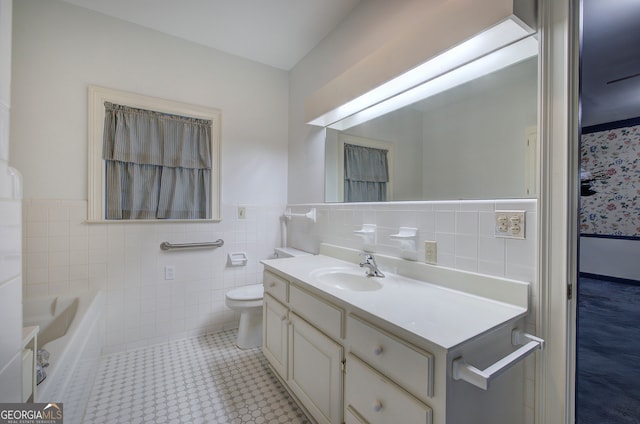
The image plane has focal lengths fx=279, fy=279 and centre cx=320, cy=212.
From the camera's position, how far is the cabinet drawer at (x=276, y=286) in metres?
1.69

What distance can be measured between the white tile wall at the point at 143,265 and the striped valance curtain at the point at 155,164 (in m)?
0.15

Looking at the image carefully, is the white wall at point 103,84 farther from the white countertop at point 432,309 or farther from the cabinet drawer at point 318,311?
the white countertop at point 432,309

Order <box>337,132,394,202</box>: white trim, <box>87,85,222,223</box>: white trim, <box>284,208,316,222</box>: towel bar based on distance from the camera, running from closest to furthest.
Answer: <box>337,132,394,202</box>: white trim
<box>87,85,222,223</box>: white trim
<box>284,208,316,222</box>: towel bar

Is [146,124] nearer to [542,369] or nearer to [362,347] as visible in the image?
[362,347]

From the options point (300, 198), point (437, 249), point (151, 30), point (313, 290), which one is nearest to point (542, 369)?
point (437, 249)

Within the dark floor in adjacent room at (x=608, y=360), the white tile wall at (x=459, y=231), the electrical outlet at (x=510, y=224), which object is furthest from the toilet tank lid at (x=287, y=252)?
the dark floor in adjacent room at (x=608, y=360)

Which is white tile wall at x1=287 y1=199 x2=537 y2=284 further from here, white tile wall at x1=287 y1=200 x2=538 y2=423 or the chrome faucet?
the chrome faucet

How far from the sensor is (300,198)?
2.74 meters

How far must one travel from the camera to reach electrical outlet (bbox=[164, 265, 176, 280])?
2.39 m

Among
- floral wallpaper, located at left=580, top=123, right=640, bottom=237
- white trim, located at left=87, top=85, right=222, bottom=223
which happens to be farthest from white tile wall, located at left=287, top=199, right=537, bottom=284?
floral wallpaper, located at left=580, top=123, right=640, bottom=237

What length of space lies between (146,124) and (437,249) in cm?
240

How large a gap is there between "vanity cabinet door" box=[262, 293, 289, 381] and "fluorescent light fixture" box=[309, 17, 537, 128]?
142 cm

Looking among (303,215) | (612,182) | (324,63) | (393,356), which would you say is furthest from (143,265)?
(612,182)

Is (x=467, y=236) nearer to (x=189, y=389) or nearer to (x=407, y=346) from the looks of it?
(x=407, y=346)
